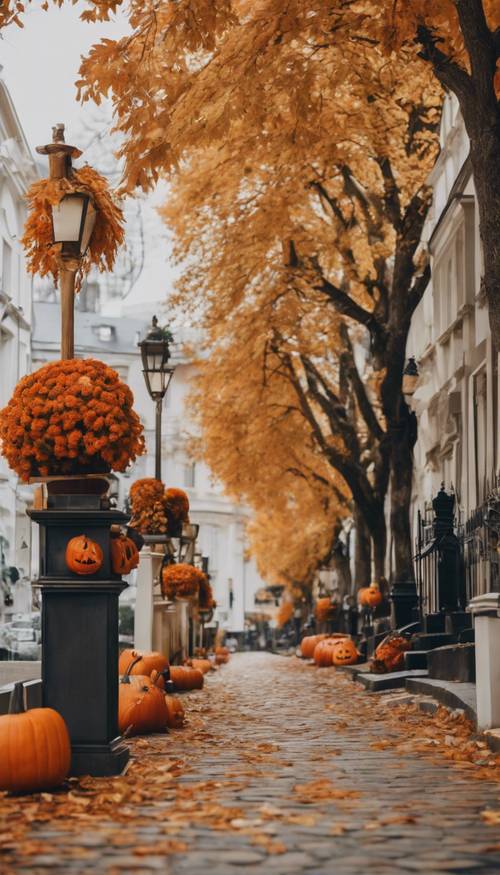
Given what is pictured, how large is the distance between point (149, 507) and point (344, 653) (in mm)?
8876

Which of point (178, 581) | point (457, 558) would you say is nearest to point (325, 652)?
point (178, 581)

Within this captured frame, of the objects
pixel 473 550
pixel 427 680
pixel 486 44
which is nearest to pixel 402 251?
pixel 473 550

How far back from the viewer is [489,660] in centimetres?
1107

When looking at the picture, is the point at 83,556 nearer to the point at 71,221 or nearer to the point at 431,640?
the point at 71,221

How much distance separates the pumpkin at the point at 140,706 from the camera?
40.3 ft

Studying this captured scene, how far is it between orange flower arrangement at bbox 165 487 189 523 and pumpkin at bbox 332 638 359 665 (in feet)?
20.8

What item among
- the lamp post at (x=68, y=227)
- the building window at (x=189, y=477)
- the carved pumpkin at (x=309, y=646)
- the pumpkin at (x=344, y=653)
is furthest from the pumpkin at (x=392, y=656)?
the building window at (x=189, y=477)

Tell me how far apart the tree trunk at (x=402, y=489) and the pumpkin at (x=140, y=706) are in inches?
505

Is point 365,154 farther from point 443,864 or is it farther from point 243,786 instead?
point 443,864

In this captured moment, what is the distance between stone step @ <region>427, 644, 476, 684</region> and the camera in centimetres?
1475

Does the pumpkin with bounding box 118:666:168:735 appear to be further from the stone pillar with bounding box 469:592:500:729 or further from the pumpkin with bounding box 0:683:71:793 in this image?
the pumpkin with bounding box 0:683:71:793

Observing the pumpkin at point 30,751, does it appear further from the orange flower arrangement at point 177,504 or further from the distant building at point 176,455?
the distant building at point 176,455

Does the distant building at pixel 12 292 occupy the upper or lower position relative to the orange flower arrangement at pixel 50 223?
upper

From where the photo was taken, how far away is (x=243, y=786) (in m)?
8.73
